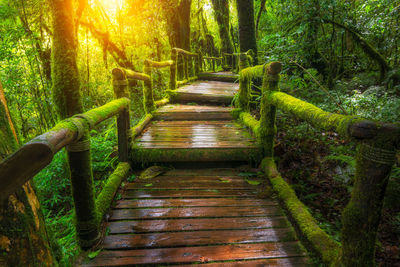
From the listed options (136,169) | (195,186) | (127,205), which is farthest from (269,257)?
(136,169)

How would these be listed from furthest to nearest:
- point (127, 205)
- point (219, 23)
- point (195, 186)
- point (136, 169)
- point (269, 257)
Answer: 1. point (219, 23)
2. point (136, 169)
3. point (195, 186)
4. point (127, 205)
5. point (269, 257)

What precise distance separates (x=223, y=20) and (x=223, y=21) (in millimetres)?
57

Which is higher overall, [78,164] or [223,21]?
[223,21]

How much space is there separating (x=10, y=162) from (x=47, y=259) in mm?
648

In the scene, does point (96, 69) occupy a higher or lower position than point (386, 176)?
higher

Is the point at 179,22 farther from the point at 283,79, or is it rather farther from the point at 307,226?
the point at 307,226

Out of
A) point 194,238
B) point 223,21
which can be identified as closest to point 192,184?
point 194,238

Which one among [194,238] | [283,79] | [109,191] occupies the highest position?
[283,79]

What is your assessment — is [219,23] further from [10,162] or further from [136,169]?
[10,162]

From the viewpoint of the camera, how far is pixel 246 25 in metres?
6.19

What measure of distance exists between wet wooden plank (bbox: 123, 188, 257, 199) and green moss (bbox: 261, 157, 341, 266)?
331 millimetres

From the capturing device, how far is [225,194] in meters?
2.72

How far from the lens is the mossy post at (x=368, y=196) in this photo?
46.9 inches

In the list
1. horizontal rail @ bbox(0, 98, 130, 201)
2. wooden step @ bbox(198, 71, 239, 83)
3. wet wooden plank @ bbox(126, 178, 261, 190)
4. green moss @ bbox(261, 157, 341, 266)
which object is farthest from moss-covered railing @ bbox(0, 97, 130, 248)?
wooden step @ bbox(198, 71, 239, 83)
